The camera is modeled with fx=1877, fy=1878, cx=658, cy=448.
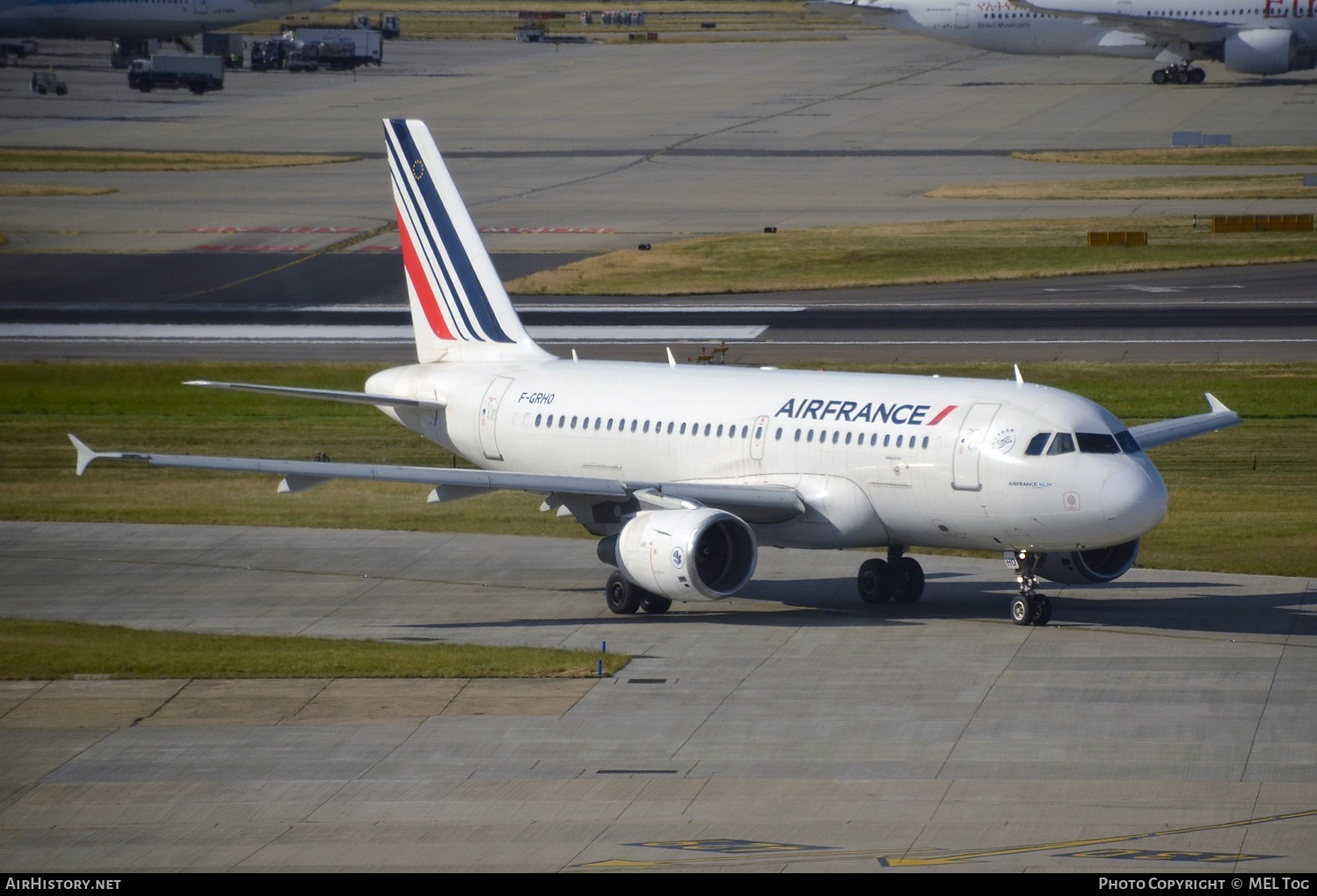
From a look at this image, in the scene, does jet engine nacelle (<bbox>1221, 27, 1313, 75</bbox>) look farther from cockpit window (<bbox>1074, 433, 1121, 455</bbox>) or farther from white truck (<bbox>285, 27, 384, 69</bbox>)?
cockpit window (<bbox>1074, 433, 1121, 455</bbox>)

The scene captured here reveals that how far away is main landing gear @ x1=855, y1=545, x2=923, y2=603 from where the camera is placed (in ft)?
119

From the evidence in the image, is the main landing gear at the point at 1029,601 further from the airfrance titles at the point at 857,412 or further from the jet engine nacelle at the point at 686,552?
the jet engine nacelle at the point at 686,552

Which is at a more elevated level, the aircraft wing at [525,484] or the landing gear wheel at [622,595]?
the aircraft wing at [525,484]

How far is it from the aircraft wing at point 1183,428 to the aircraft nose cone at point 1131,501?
3974 millimetres

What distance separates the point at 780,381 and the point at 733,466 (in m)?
2.02

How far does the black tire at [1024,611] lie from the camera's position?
3381 cm

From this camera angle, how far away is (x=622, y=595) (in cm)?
3550

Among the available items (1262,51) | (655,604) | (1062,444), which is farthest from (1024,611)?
(1262,51)

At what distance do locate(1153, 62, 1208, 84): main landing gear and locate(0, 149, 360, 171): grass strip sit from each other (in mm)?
66030

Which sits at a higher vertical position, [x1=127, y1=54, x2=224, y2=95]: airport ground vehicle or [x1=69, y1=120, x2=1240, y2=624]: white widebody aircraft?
[x1=69, y1=120, x2=1240, y2=624]: white widebody aircraft

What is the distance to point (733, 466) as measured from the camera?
36.2 metres

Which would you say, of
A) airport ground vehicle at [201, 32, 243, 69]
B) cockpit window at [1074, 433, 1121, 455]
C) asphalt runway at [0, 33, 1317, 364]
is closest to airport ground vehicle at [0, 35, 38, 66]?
asphalt runway at [0, 33, 1317, 364]

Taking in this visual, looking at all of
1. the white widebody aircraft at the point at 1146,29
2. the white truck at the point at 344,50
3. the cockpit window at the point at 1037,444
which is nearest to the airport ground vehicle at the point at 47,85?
the white truck at the point at 344,50
